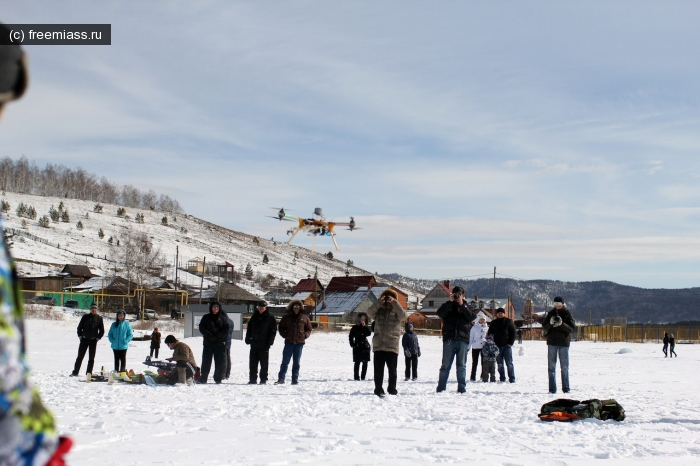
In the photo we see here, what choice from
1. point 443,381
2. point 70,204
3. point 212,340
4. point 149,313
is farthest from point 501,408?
Answer: point 70,204

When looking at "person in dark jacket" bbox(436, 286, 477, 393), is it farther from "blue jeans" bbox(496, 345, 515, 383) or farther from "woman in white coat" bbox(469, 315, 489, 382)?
"woman in white coat" bbox(469, 315, 489, 382)

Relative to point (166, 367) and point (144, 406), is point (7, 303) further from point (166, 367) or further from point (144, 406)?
point (166, 367)

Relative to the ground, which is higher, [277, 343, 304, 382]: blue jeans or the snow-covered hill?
the snow-covered hill

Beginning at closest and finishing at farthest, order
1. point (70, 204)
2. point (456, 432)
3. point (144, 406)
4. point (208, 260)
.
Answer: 1. point (456, 432)
2. point (144, 406)
3. point (208, 260)
4. point (70, 204)

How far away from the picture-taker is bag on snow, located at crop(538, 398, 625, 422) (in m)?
8.93

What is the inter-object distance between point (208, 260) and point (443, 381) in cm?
11502

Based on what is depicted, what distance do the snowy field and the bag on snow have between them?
140mm

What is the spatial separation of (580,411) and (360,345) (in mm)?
8112

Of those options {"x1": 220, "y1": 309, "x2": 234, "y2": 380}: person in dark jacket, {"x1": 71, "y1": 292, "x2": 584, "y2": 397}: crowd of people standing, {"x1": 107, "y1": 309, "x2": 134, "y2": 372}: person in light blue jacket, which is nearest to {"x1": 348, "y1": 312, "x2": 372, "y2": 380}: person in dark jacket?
{"x1": 71, "y1": 292, "x2": 584, "y2": 397}: crowd of people standing

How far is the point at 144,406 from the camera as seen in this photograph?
9.88 m

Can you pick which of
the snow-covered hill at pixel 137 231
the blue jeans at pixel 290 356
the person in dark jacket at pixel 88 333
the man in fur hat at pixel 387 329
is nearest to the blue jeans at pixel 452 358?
the man in fur hat at pixel 387 329

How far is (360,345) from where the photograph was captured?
656 inches

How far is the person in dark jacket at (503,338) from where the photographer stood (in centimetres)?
1605

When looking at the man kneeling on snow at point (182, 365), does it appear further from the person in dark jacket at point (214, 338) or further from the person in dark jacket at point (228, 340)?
the person in dark jacket at point (228, 340)
